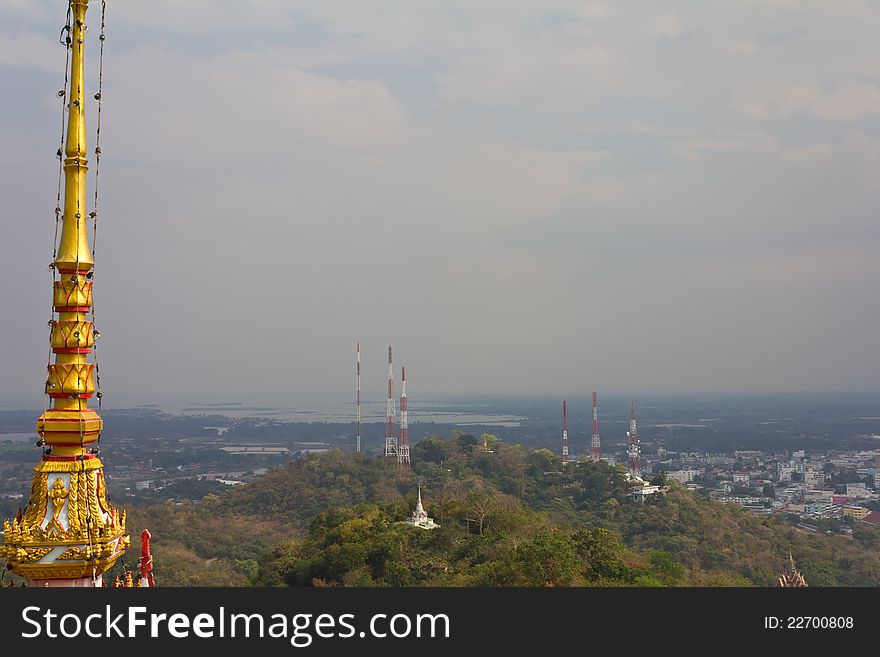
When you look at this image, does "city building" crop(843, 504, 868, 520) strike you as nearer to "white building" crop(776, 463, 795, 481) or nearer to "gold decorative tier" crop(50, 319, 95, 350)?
"white building" crop(776, 463, 795, 481)

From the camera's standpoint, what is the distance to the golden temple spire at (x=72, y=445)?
22.4 feet

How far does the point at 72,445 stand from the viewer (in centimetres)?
702

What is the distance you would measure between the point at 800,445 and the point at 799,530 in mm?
33672

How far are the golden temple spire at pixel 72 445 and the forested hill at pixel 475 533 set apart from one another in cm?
1323

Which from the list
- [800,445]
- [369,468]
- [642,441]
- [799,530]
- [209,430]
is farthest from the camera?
[209,430]

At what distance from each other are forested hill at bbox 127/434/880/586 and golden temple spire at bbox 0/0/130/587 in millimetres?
13233

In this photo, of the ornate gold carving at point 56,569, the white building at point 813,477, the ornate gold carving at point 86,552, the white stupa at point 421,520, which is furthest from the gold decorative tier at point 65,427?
the white building at point 813,477

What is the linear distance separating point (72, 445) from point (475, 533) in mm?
23749

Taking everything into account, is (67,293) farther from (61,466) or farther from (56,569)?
(56,569)

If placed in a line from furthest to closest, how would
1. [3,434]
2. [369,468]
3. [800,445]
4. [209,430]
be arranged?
[209,430] < [800,445] < [369,468] < [3,434]
